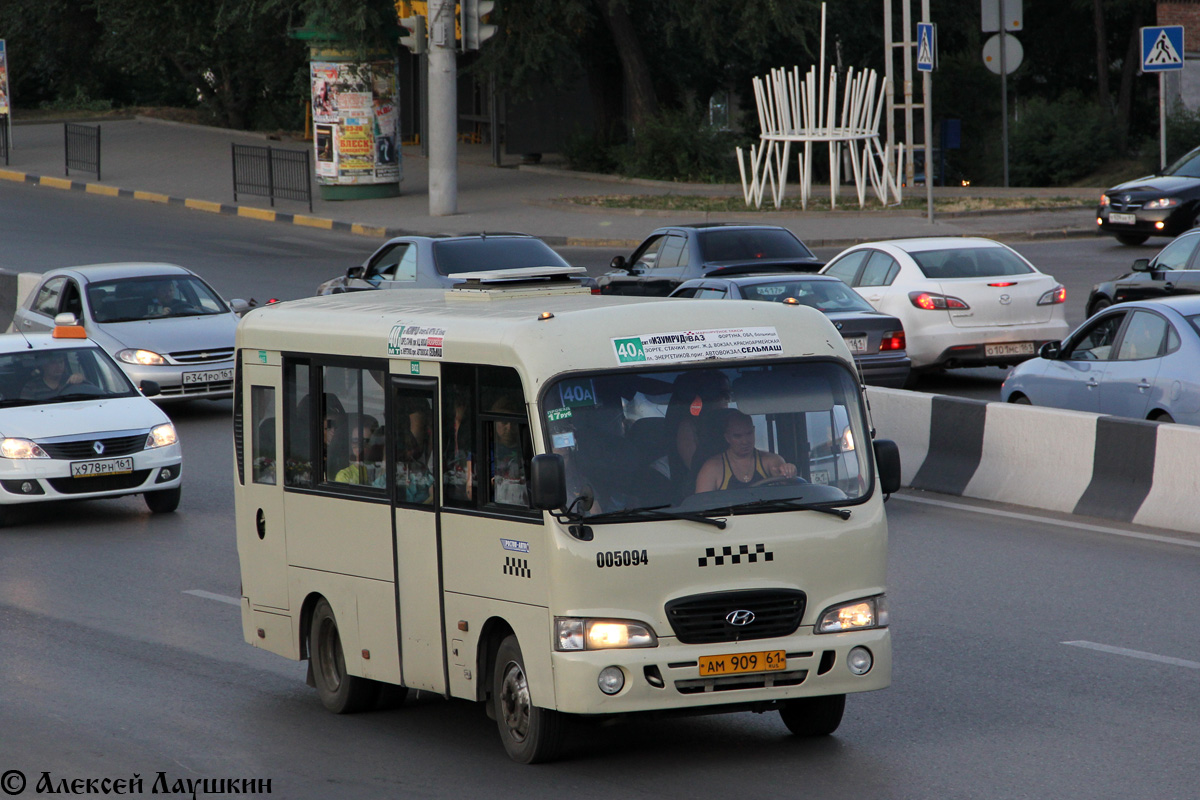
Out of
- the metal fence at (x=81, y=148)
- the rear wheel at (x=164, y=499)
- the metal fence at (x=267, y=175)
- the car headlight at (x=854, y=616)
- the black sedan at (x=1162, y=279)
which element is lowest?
the rear wheel at (x=164, y=499)

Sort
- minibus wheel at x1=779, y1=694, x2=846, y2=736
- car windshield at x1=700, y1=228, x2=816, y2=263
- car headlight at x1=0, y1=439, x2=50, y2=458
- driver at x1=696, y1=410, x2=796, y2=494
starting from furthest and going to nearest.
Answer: car windshield at x1=700, y1=228, x2=816, y2=263
car headlight at x1=0, y1=439, x2=50, y2=458
minibus wheel at x1=779, y1=694, x2=846, y2=736
driver at x1=696, y1=410, x2=796, y2=494

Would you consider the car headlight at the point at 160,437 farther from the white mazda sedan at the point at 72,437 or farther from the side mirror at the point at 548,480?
the side mirror at the point at 548,480

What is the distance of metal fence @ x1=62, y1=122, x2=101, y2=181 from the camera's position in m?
42.2

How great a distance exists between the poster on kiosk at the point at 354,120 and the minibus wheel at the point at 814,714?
3057 centimetres

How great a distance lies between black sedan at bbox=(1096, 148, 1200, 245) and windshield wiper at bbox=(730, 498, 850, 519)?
2308 centimetres

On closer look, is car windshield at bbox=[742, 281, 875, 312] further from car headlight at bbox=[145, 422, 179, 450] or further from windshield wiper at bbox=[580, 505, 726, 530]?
windshield wiper at bbox=[580, 505, 726, 530]

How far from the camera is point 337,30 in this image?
36031mm

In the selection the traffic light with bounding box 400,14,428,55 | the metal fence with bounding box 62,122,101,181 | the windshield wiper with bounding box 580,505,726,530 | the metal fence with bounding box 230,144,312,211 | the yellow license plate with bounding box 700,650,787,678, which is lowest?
the yellow license plate with bounding box 700,650,787,678

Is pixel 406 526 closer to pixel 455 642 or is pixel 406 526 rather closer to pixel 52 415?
pixel 455 642

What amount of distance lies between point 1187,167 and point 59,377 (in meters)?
21.5

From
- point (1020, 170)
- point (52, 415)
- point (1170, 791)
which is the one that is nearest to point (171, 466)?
point (52, 415)

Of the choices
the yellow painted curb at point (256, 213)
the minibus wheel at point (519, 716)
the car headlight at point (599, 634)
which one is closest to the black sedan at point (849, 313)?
the minibus wheel at point (519, 716)

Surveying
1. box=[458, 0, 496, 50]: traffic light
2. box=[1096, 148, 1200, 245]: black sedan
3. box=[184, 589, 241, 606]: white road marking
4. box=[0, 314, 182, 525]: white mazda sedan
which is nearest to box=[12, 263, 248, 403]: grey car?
box=[0, 314, 182, 525]: white mazda sedan

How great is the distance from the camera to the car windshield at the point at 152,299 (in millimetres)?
20547
